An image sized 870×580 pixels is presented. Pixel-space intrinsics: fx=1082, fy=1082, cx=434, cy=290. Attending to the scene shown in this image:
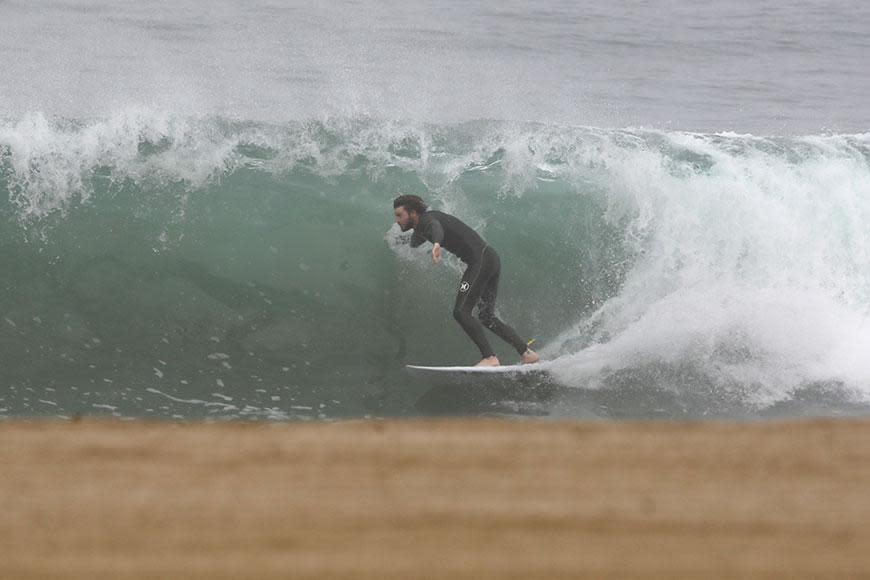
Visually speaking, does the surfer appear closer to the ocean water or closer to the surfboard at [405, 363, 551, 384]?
the surfboard at [405, 363, 551, 384]

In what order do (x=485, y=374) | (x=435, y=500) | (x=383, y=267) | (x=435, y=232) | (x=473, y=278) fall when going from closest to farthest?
(x=435, y=500), (x=435, y=232), (x=485, y=374), (x=473, y=278), (x=383, y=267)

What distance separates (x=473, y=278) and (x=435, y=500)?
712 cm

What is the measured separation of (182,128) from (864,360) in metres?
6.48

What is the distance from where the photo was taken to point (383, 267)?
932 cm

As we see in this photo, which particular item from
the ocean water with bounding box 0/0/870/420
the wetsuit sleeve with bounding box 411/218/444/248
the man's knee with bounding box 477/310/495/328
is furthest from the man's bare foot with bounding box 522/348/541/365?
the wetsuit sleeve with bounding box 411/218/444/248

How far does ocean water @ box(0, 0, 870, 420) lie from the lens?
26.2ft

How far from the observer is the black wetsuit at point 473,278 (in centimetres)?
788

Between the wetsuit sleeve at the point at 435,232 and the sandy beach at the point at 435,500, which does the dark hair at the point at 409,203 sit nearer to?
the wetsuit sleeve at the point at 435,232

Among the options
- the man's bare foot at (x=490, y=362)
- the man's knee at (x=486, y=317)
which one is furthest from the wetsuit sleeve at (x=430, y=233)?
the man's bare foot at (x=490, y=362)

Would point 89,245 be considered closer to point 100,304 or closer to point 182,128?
point 100,304

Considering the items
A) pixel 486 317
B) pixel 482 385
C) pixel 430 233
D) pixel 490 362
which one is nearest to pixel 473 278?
pixel 486 317

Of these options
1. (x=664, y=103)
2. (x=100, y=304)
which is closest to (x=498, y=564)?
(x=100, y=304)

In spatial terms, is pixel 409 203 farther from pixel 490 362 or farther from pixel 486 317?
pixel 490 362

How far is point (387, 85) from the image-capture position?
52.6 ft
